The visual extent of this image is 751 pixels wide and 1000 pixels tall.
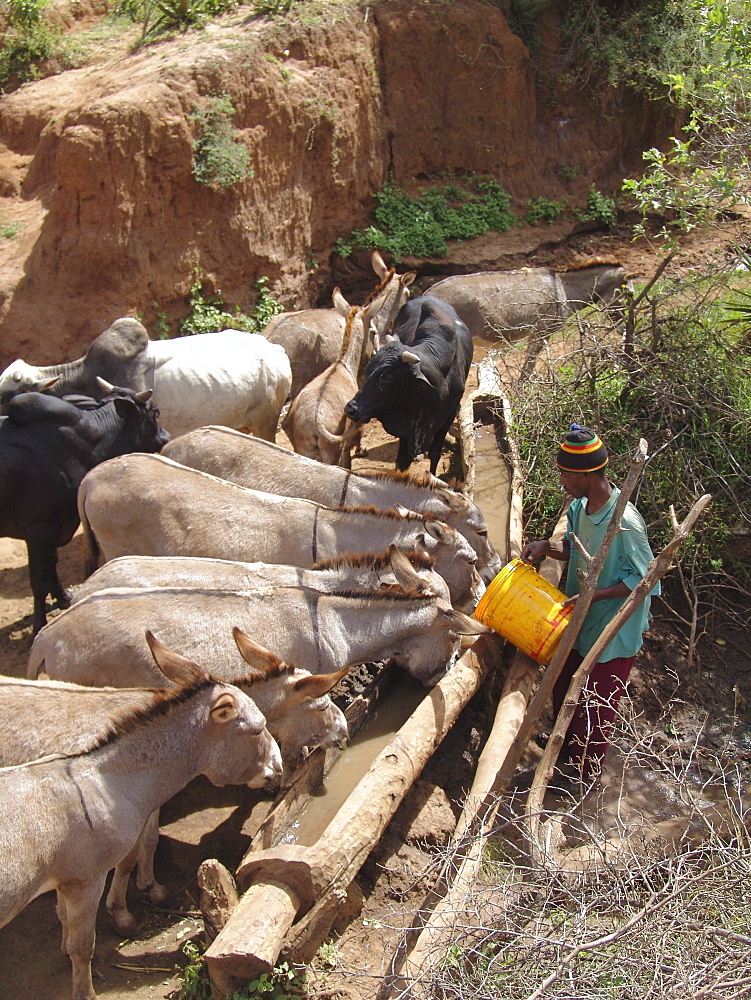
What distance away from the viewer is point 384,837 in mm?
5773

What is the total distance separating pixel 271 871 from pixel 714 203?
6.69 m

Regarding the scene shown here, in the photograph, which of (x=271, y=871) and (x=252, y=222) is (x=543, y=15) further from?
(x=271, y=871)

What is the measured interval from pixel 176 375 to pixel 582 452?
5535mm

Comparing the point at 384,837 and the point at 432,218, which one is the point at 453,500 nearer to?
the point at 384,837

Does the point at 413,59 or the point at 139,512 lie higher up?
the point at 413,59

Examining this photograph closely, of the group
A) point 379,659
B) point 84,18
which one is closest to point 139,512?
point 379,659

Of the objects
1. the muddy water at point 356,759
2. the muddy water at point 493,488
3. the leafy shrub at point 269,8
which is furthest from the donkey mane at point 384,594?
the leafy shrub at point 269,8

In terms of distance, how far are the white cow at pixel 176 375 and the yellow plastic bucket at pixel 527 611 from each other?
4.69m

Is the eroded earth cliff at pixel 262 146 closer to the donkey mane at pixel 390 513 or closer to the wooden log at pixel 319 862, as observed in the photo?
the donkey mane at pixel 390 513

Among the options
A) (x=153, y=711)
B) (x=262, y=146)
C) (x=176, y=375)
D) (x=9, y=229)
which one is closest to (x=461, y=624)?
(x=153, y=711)

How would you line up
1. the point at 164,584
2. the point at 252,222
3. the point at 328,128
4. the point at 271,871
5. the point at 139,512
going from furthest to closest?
the point at 328,128 < the point at 252,222 < the point at 139,512 < the point at 164,584 < the point at 271,871

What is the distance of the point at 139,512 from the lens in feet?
22.5

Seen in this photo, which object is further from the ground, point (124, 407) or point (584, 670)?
point (124, 407)

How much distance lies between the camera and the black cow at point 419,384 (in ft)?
29.5
